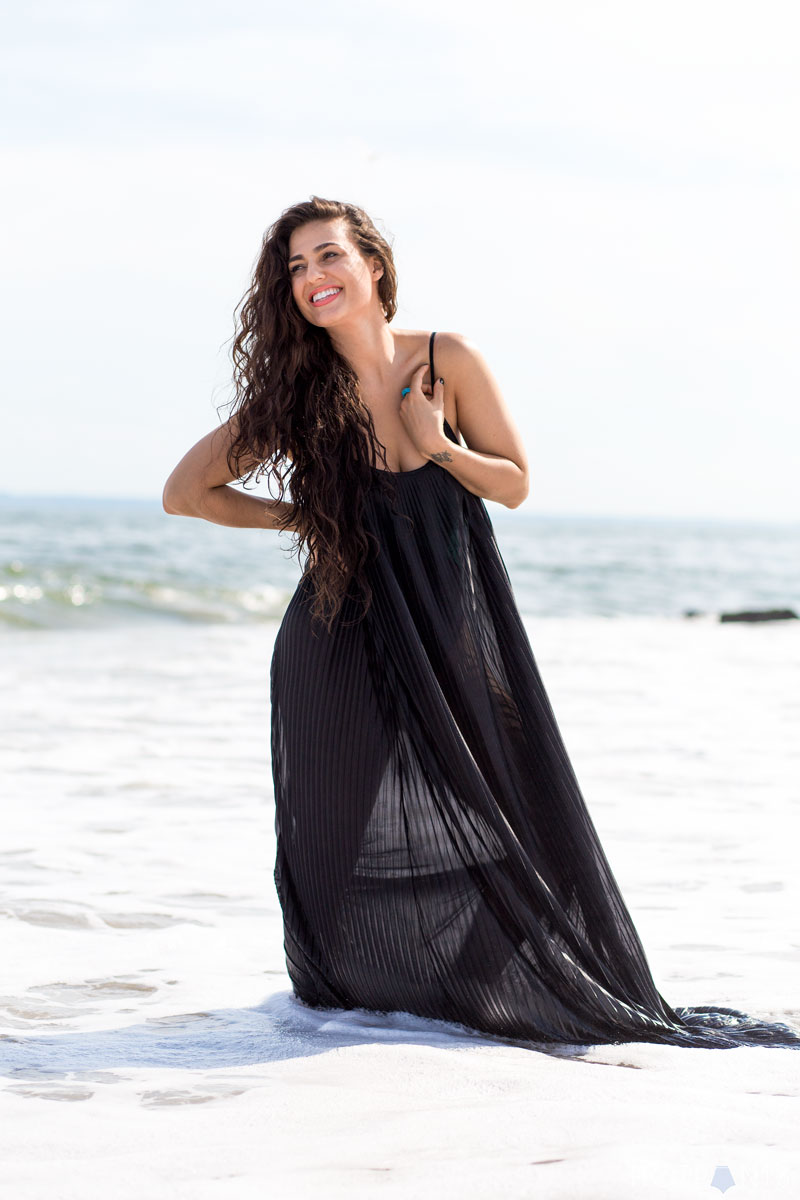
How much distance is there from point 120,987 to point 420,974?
95cm

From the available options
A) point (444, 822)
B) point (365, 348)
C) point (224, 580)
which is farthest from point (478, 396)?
point (224, 580)

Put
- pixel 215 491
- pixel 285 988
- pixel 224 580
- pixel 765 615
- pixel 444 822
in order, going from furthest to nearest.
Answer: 1. pixel 224 580
2. pixel 765 615
3. pixel 285 988
4. pixel 215 491
5. pixel 444 822

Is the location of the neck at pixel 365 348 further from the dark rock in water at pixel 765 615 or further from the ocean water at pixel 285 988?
the dark rock in water at pixel 765 615

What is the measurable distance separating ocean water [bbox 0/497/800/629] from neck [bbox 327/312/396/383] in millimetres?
5891

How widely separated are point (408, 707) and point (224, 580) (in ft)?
67.0

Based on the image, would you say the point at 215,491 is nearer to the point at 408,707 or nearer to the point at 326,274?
the point at 326,274

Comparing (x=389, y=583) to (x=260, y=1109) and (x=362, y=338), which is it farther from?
(x=260, y=1109)

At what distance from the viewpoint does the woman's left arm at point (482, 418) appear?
3.02 meters

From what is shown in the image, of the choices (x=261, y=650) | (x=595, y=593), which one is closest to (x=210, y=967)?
(x=261, y=650)

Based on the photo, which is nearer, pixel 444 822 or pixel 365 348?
pixel 444 822

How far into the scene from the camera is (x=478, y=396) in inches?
120

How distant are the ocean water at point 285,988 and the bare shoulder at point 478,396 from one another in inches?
54.9

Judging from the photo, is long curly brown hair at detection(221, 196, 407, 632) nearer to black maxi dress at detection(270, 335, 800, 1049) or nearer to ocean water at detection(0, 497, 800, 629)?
black maxi dress at detection(270, 335, 800, 1049)

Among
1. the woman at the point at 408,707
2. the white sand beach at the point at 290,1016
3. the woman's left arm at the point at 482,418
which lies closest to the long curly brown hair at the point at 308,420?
the woman at the point at 408,707
